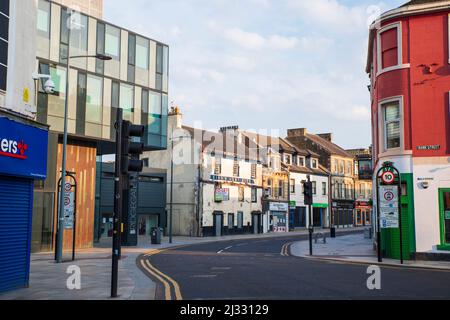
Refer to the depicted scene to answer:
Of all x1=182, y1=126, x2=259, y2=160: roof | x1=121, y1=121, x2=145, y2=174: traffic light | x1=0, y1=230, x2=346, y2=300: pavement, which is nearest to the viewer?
x1=121, y1=121, x2=145, y2=174: traffic light

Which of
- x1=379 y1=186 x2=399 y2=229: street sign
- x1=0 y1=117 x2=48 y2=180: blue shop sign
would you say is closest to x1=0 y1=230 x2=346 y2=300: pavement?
x1=0 y1=117 x2=48 y2=180: blue shop sign

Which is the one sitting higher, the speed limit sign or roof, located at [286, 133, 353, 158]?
roof, located at [286, 133, 353, 158]

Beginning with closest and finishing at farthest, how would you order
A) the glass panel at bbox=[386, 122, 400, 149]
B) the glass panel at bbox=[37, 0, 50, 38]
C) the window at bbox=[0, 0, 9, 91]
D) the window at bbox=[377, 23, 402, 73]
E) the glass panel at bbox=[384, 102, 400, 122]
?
the window at bbox=[0, 0, 9, 91] < the window at bbox=[377, 23, 402, 73] < the glass panel at bbox=[386, 122, 400, 149] < the glass panel at bbox=[384, 102, 400, 122] < the glass panel at bbox=[37, 0, 50, 38]

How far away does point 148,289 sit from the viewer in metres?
13.0

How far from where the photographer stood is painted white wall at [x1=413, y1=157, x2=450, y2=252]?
70.2 feet

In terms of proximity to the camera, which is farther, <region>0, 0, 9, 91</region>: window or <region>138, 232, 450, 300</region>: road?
<region>0, 0, 9, 91</region>: window

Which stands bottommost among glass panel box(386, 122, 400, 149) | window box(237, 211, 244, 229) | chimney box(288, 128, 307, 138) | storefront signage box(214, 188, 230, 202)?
window box(237, 211, 244, 229)

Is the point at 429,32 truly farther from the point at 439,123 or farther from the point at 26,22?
the point at 26,22

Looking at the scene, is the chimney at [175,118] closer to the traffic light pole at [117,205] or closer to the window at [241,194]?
the window at [241,194]

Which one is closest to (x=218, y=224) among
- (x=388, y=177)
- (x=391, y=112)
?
(x=391, y=112)

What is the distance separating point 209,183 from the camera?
4916 cm

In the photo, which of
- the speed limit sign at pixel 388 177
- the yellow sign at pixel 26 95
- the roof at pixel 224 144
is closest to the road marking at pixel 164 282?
the yellow sign at pixel 26 95

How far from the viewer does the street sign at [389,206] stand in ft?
69.1

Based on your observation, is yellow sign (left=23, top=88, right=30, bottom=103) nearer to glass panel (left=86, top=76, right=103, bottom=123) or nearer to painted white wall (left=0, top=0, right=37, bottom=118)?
painted white wall (left=0, top=0, right=37, bottom=118)
